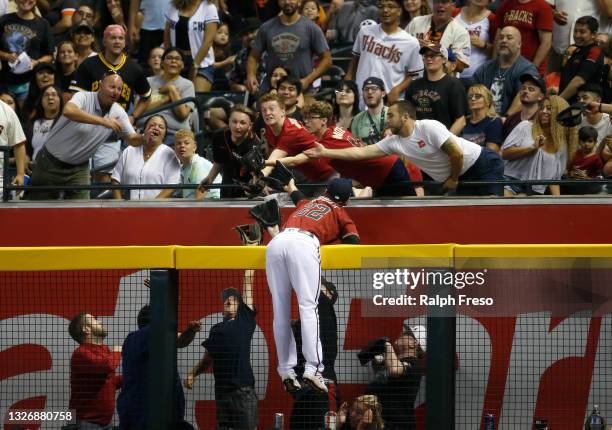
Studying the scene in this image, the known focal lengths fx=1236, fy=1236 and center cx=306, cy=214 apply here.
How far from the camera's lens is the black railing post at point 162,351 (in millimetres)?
7988

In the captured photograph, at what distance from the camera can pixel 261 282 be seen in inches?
347

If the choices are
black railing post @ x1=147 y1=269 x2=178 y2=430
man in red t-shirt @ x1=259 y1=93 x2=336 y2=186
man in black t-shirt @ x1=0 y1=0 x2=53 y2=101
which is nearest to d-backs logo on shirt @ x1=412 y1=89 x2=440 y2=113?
man in red t-shirt @ x1=259 y1=93 x2=336 y2=186

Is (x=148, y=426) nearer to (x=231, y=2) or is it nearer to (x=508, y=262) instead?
(x=508, y=262)

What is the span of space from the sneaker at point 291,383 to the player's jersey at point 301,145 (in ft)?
10.0

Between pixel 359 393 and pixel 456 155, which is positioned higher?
pixel 456 155

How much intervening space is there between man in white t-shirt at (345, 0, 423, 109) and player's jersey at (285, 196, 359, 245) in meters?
4.10

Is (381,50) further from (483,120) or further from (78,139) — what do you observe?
(78,139)

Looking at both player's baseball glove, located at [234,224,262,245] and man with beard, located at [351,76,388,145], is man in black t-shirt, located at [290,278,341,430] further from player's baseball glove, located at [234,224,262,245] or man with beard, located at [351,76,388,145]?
man with beard, located at [351,76,388,145]

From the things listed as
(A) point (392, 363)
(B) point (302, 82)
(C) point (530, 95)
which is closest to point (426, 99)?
(C) point (530, 95)

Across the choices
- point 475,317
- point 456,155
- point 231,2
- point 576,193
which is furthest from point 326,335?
point 231,2

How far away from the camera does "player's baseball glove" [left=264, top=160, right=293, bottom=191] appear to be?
1011cm

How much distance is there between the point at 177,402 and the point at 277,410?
0.70 metres

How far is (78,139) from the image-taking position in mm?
11961

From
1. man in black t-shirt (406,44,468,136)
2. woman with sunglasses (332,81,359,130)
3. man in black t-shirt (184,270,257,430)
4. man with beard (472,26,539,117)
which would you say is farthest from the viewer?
man with beard (472,26,539,117)
